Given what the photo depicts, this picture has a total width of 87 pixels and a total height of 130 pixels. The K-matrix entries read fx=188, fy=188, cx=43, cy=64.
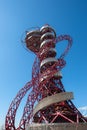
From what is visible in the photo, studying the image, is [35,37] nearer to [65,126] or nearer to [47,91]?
[47,91]

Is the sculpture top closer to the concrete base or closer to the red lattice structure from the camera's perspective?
the red lattice structure

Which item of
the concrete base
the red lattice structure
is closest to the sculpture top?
the red lattice structure

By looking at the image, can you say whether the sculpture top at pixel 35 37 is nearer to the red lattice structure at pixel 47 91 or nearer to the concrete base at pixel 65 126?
the red lattice structure at pixel 47 91

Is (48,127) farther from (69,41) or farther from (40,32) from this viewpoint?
(40,32)

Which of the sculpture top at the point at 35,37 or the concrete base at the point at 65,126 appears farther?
the sculpture top at the point at 35,37

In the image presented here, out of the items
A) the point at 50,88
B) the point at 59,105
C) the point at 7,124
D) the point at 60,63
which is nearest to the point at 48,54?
the point at 60,63

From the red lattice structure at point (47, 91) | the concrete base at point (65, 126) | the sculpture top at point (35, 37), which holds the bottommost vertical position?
the concrete base at point (65, 126)

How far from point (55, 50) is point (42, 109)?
1518 centimetres

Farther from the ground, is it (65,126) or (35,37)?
(35,37)

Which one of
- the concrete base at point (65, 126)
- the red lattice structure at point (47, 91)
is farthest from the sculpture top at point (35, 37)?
the concrete base at point (65, 126)

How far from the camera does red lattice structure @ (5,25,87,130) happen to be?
3192 centimetres

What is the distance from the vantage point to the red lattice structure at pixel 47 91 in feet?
105

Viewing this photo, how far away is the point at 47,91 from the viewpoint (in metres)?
38.0

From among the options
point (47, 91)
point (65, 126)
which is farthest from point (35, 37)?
point (65, 126)
